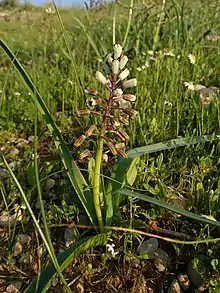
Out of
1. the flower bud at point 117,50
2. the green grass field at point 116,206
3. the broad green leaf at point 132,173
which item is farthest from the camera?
the broad green leaf at point 132,173

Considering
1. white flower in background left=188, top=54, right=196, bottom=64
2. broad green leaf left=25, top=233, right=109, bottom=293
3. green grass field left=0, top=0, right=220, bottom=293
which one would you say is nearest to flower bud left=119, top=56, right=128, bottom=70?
green grass field left=0, top=0, right=220, bottom=293

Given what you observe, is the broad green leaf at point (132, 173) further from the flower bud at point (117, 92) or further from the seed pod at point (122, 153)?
the flower bud at point (117, 92)

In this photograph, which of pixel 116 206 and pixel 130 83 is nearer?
pixel 130 83

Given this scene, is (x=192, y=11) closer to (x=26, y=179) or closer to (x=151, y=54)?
(x=151, y=54)

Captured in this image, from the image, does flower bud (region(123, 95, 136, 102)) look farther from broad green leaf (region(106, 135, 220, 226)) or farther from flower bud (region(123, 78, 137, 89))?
broad green leaf (region(106, 135, 220, 226))

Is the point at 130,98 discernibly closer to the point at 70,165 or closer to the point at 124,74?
the point at 124,74

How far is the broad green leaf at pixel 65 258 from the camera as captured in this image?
4.22 feet

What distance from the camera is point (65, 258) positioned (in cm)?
138

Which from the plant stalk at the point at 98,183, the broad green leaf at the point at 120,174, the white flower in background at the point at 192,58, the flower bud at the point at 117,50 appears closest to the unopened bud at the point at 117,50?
the flower bud at the point at 117,50

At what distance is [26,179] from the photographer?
1865 mm

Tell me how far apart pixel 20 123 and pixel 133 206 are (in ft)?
3.44

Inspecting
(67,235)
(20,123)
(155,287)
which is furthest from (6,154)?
(155,287)

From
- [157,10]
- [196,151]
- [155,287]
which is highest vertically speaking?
[157,10]

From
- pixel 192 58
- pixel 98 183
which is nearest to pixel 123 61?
pixel 98 183
